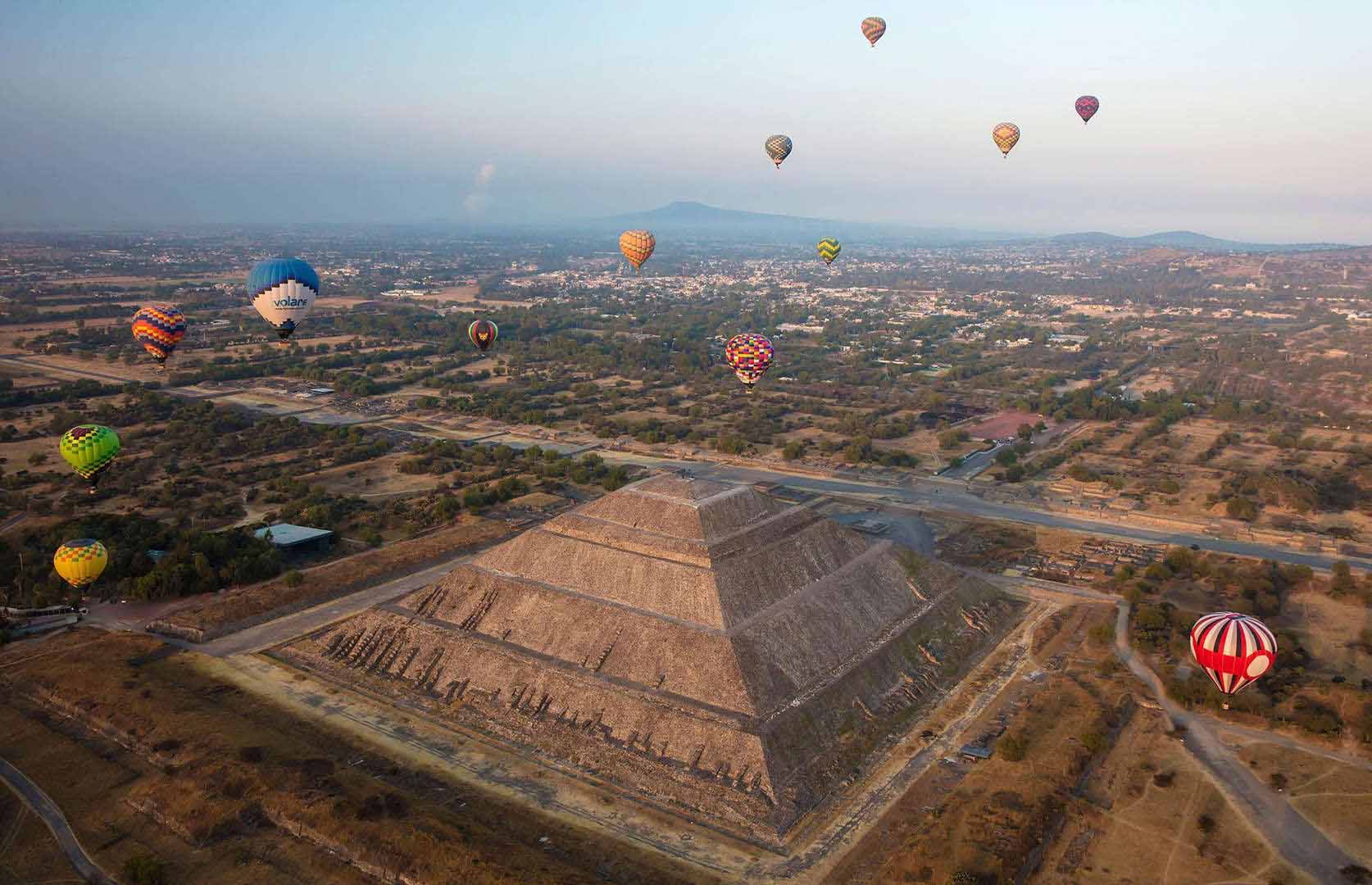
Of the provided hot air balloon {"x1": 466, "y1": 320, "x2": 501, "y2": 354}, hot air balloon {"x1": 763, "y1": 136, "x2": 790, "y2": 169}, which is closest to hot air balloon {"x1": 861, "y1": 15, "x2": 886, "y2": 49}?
hot air balloon {"x1": 763, "y1": 136, "x2": 790, "y2": 169}

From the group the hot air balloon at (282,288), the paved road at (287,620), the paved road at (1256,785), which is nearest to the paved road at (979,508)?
the paved road at (1256,785)

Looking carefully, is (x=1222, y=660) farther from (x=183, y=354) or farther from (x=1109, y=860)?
(x=183, y=354)

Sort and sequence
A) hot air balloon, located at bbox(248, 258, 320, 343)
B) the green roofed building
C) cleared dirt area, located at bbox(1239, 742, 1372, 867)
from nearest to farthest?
cleared dirt area, located at bbox(1239, 742, 1372, 867), the green roofed building, hot air balloon, located at bbox(248, 258, 320, 343)

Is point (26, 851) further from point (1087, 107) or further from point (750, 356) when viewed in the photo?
point (1087, 107)

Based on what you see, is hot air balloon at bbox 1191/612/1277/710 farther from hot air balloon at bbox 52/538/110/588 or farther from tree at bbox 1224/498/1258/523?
hot air balloon at bbox 52/538/110/588

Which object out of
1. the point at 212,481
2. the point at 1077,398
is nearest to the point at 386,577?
the point at 212,481

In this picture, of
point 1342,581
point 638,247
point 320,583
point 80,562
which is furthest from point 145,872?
point 638,247
